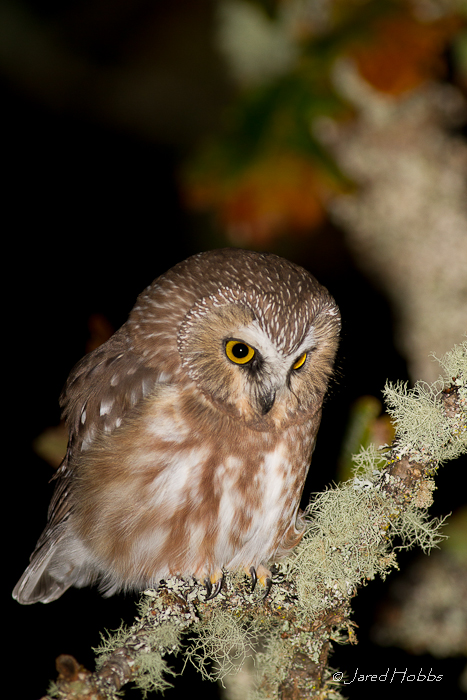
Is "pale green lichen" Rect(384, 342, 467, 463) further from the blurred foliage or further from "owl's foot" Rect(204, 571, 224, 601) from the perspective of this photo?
the blurred foliage

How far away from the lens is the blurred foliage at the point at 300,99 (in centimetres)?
256

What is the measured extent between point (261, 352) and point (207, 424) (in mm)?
331

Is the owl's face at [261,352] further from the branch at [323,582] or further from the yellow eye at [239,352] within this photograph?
the branch at [323,582]

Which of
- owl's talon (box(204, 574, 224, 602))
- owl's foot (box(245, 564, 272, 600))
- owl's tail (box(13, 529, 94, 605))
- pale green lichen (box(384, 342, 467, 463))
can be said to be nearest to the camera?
pale green lichen (box(384, 342, 467, 463))

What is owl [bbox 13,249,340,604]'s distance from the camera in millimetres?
1926

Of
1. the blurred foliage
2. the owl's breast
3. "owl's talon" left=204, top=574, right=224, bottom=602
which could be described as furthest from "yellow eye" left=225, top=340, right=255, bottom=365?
the blurred foliage

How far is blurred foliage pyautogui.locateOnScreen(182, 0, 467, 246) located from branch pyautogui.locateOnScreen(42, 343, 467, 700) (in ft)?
4.35

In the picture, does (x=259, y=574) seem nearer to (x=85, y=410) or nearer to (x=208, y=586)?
(x=208, y=586)

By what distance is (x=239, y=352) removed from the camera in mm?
1930

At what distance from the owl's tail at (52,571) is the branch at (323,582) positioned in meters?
0.74

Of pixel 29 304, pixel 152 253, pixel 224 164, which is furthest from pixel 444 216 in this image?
pixel 29 304

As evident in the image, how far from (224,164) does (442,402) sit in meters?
1.62

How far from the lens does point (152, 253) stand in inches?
148

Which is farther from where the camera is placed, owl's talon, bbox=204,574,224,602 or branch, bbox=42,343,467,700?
owl's talon, bbox=204,574,224,602
